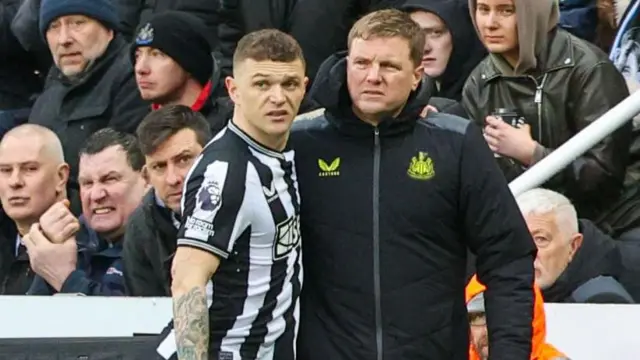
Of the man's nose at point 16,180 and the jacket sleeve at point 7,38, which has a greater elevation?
the jacket sleeve at point 7,38

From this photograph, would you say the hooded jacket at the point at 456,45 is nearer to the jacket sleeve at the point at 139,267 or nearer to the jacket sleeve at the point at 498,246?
the jacket sleeve at the point at 139,267

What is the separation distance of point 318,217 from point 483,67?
2371 millimetres

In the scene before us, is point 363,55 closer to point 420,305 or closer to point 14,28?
point 420,305

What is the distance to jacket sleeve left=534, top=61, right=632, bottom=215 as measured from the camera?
6656mm

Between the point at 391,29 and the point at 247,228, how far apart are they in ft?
2.45

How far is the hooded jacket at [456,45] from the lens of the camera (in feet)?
24.6

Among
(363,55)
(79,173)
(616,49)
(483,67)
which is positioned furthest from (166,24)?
(363,55)

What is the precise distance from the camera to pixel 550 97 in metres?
6.76

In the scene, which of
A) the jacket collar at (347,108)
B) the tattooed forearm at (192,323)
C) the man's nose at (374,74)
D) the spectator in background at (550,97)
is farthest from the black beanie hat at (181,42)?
the tattooed forearm at (192,323)

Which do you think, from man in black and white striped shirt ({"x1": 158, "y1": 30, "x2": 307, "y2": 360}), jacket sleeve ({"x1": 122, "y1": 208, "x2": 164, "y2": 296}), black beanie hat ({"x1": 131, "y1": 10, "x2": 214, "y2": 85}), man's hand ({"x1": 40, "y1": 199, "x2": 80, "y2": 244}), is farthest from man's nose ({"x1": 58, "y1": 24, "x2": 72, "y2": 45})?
man in black and white striped shirt ({"x1": 158, "y1": 30, "x2": 307, "y2": 360})

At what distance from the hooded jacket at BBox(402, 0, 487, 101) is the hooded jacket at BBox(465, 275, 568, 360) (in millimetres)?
2219

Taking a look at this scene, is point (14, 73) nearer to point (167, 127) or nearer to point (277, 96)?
point (167, 127)

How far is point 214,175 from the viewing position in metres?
4.64

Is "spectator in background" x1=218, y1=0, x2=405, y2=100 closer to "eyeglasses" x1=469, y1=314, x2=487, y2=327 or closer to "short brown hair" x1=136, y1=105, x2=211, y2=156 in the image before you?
"short brown hair" x1=136, y1=105, x2=211, y2=156
